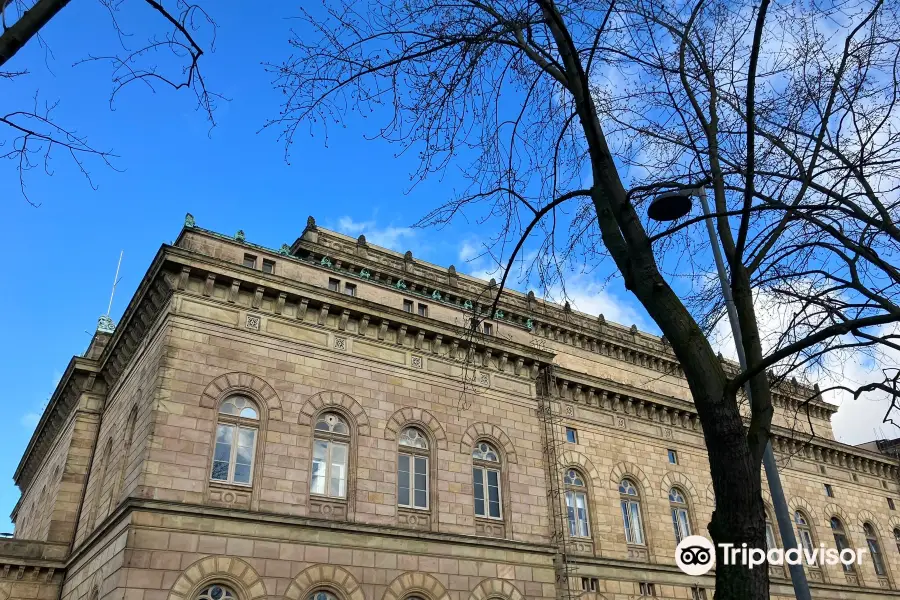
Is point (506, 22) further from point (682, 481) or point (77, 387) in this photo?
point (682, 481)

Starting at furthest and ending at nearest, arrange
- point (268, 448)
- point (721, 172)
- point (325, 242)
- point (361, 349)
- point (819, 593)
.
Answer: point (819, 593)
point (325, 242)
point (361, 349)
point (268, 448)
point (721, 172)

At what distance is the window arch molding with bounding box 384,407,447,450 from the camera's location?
21.6 meters

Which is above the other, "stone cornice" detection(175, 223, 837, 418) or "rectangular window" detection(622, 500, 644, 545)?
"stone cornice" detection(175, 223, 837, 418)

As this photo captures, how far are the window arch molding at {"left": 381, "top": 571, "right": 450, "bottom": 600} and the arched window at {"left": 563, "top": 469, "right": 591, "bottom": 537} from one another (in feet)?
22.5

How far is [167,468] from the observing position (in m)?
17.5

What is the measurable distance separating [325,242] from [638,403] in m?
15.1

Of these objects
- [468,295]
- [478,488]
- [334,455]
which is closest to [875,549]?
[468,295]

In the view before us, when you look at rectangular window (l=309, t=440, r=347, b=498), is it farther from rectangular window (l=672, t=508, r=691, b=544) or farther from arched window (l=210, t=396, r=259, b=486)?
rectangular window (l=672, t=508, r=691, b=544)

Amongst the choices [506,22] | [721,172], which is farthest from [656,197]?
[506,22]

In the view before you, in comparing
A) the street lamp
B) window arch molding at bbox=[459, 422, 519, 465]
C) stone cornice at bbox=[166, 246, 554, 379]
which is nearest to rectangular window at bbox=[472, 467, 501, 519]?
window arch molding at bbox=[459, 422, 519, 465]

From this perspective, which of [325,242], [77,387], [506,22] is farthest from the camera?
[325,242]

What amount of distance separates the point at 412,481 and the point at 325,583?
13.7 ft

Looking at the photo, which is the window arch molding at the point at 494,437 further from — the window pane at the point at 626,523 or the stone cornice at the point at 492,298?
the window pane at the point at 626,523

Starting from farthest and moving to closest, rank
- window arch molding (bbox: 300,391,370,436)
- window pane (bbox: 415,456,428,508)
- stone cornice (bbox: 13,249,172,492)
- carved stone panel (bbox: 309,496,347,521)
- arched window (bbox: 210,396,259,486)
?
1. window pane (bbox: 415,456,428,508)
2. stone cornice (bbox: 13,249,172,492)
3. window arch molding (bbox: 300,391,370,436)
4. carved stone panel (bbox: 309,496,347,521)
5. arched window (bbox: 210,396,259,486)
